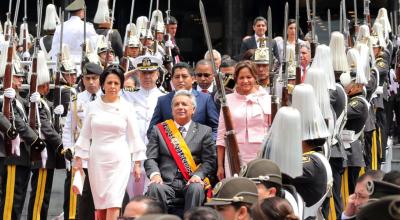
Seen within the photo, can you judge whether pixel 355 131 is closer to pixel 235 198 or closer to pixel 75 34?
pixel 75 34

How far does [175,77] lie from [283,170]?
11.9 feet

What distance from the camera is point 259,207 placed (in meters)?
6.69

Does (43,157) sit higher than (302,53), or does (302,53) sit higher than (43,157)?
(302,53)

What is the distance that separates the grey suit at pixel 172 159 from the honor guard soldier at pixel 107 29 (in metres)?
5.65

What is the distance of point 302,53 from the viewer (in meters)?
14.0

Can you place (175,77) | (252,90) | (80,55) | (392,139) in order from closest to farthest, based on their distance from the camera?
1. (252,90)
2. (175,77)
3. (80,55)
4. (392,139)

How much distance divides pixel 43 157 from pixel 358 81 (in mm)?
3127

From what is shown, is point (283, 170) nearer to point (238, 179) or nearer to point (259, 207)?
point (238, 179)

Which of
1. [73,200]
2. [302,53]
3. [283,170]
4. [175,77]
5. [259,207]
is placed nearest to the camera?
[259,207]

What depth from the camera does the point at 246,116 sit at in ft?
34.4

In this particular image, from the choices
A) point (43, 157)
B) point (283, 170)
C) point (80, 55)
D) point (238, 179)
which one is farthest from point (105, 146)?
point (80, 55)

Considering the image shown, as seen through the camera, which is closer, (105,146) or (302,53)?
(105,146)

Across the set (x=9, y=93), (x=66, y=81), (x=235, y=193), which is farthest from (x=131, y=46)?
(x=235, y=193)

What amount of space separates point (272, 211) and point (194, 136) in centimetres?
419
